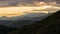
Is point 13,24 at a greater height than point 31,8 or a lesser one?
lesser

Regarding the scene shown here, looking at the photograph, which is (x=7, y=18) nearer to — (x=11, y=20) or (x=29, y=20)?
(x=11, y=20)

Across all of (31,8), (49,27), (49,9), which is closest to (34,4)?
(31,8)

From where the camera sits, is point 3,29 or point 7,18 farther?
point 7,18

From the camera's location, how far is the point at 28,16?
131cm

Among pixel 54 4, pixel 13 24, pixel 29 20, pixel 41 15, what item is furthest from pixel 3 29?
pixel 54 4

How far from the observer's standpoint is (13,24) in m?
1.29

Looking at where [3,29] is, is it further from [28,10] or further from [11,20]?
[28,10]

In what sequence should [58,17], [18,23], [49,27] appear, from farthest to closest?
[18,23] → [58,17] → [49,27]

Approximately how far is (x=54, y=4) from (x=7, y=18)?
0.50m

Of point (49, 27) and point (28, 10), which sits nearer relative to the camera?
point (49, 27)

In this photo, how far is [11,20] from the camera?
130cm

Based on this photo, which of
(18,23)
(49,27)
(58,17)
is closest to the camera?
(49,27)

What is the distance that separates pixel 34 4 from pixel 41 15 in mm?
137

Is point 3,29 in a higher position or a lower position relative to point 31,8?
lower
